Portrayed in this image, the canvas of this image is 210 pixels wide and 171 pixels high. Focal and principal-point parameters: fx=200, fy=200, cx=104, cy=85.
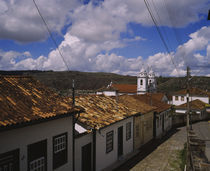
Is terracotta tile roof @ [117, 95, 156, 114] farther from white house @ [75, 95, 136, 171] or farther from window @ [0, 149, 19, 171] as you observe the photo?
window @ [0, 149, 19, 171]

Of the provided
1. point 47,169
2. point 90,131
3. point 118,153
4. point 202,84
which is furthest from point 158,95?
point 202,84

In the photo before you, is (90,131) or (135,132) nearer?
(90,131)

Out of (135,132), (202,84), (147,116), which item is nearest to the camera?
(135,132)

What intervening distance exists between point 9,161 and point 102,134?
6.27m

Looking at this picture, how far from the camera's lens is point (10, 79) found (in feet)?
26.0

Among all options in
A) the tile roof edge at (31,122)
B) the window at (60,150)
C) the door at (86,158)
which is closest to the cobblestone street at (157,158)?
the door at (86,158)

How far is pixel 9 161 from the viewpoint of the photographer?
230 inches

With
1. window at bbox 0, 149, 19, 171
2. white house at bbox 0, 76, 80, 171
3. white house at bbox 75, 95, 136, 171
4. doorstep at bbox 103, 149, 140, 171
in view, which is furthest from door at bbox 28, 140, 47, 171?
doorstep at bbox 103, 149, 140, 171

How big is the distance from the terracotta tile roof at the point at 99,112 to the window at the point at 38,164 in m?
3.73

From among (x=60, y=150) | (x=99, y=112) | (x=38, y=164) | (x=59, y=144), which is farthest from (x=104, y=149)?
(x=38, y=164)

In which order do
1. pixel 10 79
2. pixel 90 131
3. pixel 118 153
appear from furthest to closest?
1. pixel 118 153
2. pixel 90 131
3. pixel 10 79

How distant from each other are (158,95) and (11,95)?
3711cm

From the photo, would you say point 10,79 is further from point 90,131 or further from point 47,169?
point 90,131

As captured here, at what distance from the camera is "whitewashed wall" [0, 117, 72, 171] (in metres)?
5.73
